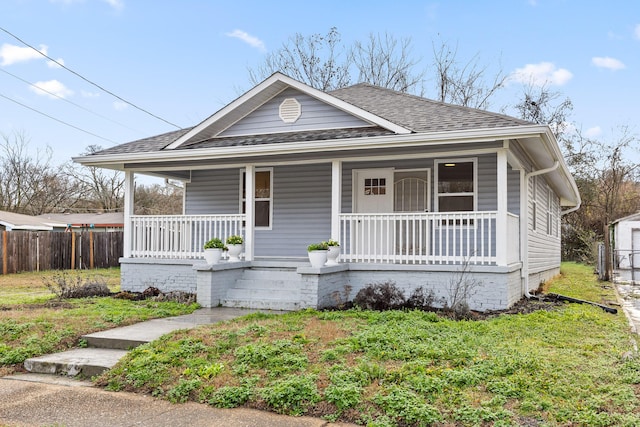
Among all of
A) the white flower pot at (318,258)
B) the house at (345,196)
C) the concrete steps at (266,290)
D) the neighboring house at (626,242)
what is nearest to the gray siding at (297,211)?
the house at (345,196)

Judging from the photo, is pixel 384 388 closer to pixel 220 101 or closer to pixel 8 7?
Answer: pixel 8 7

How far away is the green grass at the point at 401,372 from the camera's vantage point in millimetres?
4238

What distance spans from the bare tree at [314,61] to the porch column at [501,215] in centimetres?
2048

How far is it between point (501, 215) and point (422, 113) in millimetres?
3042

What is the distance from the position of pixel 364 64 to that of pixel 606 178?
15.2m

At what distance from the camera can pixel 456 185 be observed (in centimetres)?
1109

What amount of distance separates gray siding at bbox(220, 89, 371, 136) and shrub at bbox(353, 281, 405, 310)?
344 centimetres

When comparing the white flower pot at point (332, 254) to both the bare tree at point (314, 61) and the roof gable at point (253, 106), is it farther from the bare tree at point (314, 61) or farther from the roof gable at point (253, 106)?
the bare tree at point (314, 61)

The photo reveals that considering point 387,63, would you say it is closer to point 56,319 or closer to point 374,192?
point 374,192

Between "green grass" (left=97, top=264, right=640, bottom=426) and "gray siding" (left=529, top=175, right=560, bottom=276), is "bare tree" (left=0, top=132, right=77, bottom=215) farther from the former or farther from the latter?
"green grass" (left=97, top=264, right=640, bottom=426)

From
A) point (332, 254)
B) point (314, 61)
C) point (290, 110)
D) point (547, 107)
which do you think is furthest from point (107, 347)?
point (547, 107)

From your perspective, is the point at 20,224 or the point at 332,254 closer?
the point at 332,254

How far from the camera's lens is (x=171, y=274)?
11297 mm

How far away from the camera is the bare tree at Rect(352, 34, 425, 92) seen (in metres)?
28.7
